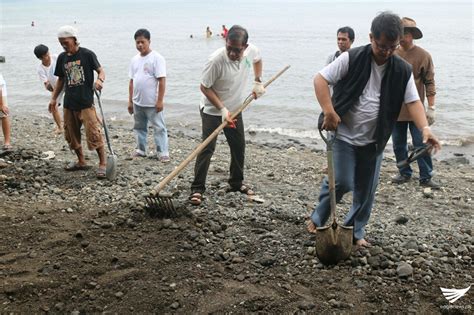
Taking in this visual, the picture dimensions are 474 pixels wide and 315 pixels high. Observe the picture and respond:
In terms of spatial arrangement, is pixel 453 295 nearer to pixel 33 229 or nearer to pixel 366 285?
pixel 366 285

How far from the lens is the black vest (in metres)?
4.10

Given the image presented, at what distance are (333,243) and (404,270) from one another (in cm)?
62

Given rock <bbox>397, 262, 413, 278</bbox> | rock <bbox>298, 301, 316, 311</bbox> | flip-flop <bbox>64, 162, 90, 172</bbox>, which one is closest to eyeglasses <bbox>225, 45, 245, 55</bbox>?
rock <bbox>397, 262, 413, 278</bbox>

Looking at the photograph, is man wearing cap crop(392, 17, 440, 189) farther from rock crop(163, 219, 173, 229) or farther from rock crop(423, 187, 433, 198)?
rock crop(163, 219, 173, 229)

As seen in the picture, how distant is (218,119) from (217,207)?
97 cm

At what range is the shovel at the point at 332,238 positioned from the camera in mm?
4379

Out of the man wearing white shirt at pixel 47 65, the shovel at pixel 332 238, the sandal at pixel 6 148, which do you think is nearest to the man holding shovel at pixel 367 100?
the shovel at pixel 332 238

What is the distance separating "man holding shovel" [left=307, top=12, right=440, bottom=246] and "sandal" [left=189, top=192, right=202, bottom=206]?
187 cm

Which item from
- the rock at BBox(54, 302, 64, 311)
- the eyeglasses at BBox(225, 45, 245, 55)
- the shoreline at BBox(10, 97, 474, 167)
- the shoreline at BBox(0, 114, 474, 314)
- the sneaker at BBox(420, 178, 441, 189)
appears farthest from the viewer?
the shoreline at BBox(10, 97, 474, 167)

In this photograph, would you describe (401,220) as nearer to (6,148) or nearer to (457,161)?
(457,161)

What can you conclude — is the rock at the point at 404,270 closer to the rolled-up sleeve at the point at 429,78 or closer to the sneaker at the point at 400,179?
the rolled-up sleeve at the point at 429,78

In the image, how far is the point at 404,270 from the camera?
4.39m

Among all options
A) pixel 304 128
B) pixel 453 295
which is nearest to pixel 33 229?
pixel 453 295

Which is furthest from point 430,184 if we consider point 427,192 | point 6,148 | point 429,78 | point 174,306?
point 6,148
